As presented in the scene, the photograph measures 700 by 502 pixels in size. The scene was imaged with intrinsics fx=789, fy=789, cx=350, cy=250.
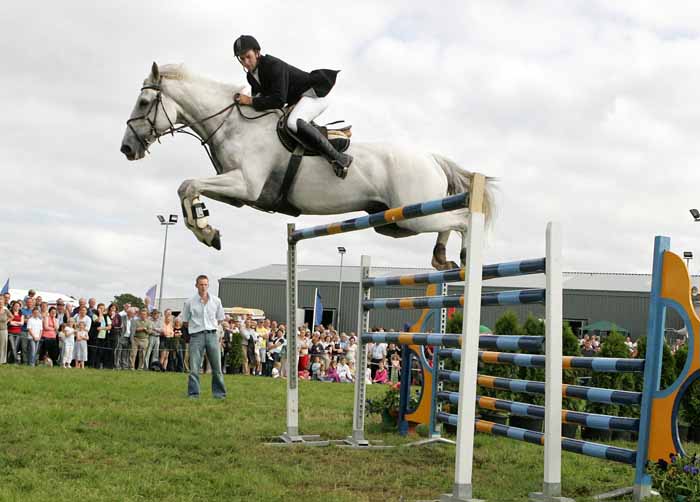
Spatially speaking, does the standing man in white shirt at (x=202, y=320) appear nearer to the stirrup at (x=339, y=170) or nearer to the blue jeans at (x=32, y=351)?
the stirrup at (x=339, y=170)

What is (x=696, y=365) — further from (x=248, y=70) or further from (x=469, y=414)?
(x=248, y=70)

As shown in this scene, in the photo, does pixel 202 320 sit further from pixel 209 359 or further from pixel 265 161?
pixel 265 161

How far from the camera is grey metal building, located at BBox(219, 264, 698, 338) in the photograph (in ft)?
117

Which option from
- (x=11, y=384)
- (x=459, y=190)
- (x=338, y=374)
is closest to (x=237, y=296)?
(x=338, y=374)

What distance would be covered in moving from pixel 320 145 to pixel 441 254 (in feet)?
4.39

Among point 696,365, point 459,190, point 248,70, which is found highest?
point 248,70

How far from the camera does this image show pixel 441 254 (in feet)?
20.3

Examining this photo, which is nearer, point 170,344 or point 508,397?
point 508,397

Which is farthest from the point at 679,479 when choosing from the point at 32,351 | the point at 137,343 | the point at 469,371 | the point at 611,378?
the point at 137,343

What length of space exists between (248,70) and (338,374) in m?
12.4

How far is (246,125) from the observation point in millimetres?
5816

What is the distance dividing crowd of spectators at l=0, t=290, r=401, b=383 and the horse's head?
7.47 meters

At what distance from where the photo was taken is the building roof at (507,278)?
3694 cm

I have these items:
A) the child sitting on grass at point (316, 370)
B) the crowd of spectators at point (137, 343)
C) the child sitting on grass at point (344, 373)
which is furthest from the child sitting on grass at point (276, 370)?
the child sitting on grass at point (344, 373)
